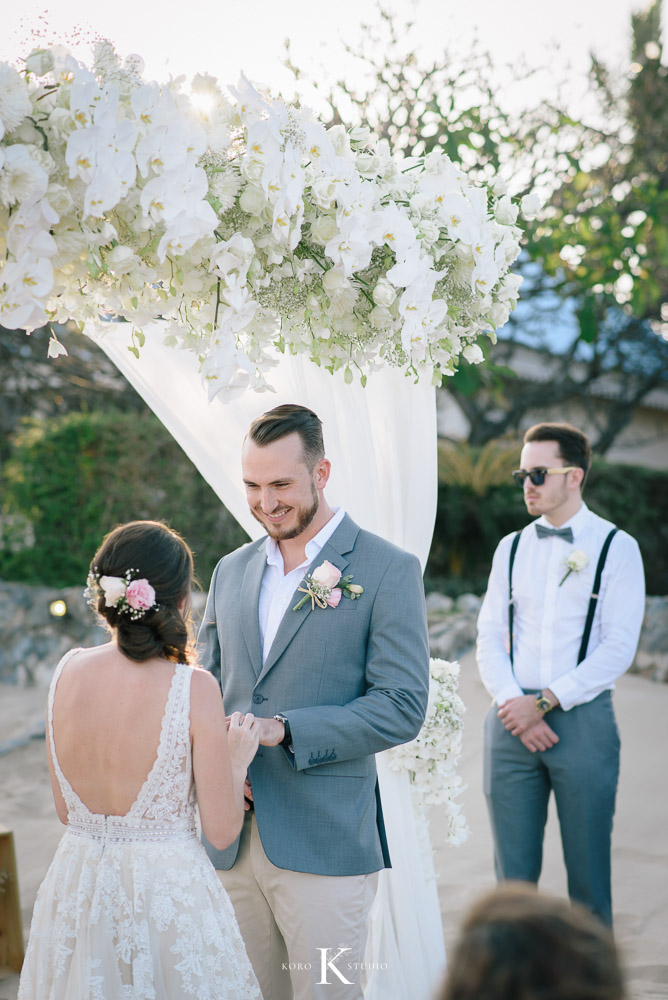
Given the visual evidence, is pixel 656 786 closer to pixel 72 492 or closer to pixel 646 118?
pixel 72 492

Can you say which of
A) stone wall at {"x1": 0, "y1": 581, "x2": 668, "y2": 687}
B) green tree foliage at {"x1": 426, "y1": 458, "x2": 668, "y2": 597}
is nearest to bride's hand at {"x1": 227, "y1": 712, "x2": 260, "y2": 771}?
stone wall at {"x1": 0, "y1": 581, "x2": 668, "y2": 687}

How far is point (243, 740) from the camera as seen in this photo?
86.3 inches

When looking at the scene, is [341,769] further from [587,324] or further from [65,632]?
[65,632]

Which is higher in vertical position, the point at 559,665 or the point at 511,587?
the point at 511,587

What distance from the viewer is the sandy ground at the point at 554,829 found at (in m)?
4.21

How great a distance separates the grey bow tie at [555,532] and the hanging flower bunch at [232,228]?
146 cm

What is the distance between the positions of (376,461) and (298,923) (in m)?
1.49

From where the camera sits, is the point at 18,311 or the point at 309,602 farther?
the point at 309,602

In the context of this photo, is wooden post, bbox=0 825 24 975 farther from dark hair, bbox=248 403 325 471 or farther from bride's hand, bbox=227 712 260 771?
dark hair, bbox=248 403 325 471

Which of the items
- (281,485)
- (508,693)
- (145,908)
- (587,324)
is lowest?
(145,908)

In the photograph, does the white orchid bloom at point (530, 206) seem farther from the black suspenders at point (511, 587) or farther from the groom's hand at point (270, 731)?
the black suspenders at point (511, 587)

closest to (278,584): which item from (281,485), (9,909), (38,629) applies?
(281,485)

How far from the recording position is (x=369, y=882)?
246cm

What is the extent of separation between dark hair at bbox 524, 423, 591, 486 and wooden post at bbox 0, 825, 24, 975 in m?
2.96
